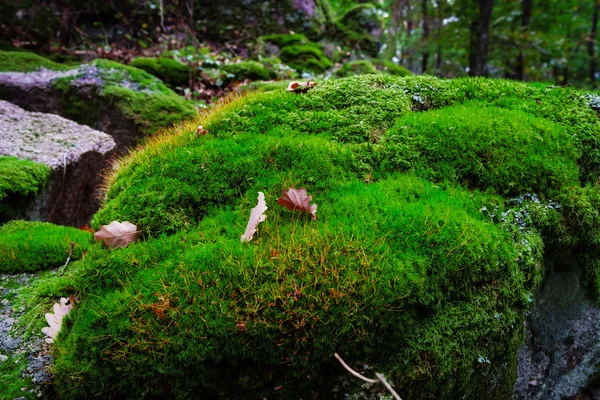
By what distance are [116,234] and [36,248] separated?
1089 mm

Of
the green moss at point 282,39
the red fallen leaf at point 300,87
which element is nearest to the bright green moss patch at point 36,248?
the red fallen leaf at point 300,87

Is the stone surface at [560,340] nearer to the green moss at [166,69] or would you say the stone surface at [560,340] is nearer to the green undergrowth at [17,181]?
the green undergrowth at [17,181]

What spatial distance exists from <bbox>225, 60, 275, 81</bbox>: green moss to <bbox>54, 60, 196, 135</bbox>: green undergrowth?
7.70 feet

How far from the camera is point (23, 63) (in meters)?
6.51

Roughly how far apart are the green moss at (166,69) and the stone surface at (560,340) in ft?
24.3

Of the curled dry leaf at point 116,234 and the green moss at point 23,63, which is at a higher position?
the green moss at point 23,63

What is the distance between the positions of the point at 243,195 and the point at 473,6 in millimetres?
11949

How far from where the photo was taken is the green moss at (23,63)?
20.7 feet

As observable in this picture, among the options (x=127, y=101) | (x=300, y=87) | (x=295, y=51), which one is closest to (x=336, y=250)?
(x=300, y=87)

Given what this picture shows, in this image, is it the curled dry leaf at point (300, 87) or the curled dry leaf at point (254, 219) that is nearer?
the curled dry leaf at point (254, 219)

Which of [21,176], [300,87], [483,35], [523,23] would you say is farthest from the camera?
[523,23]

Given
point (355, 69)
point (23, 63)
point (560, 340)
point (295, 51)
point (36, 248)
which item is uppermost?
point (295, 51)

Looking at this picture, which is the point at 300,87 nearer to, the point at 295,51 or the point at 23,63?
the point at 23,63

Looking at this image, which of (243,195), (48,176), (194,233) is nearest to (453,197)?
(243,195)
